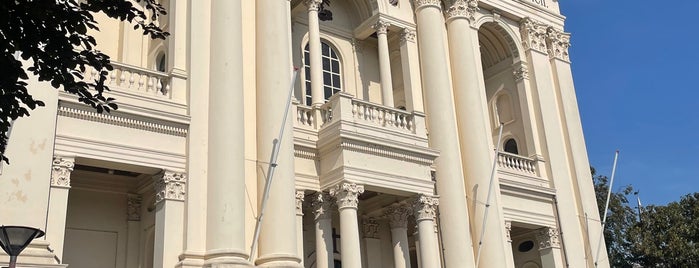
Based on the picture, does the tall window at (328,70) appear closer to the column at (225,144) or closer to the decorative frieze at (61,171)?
the column at (225,144)

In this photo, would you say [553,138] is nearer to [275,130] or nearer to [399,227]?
[399,227]

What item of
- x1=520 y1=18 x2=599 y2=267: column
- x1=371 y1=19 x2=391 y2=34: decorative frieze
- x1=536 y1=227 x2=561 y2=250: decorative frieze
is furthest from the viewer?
x1=520 y1=18 x2=599 y2=267: column

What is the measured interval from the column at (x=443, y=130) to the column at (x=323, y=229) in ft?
9.85

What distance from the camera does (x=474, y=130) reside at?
1858 cm

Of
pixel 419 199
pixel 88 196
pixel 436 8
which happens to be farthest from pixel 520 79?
pixel 88 196

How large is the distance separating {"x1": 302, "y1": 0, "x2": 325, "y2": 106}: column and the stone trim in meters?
3.50

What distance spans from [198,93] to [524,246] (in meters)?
11.4

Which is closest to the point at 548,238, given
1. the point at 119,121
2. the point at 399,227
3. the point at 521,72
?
the point at 521,72

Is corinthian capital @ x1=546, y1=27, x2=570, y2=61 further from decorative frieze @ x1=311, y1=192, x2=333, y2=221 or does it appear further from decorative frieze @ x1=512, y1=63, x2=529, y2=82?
decorative frieze @ x1=311, y1=192, x2=333, y2=221

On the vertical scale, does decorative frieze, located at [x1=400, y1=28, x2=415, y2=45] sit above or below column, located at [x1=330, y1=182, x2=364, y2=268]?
above

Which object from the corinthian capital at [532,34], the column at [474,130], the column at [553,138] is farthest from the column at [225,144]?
the corinthian capital at [532,34]

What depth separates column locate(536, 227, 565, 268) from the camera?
19.9 m

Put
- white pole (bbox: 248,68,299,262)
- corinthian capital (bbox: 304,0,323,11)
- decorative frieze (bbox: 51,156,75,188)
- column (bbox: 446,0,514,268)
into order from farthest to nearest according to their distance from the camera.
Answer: column (bbox: 446,0,514,268) → corinthian capital (bbox: 304,0,323,11) → white pole (bbox: 248,68,299,262) → decorative frieze (bbox: 51,156,75,188)

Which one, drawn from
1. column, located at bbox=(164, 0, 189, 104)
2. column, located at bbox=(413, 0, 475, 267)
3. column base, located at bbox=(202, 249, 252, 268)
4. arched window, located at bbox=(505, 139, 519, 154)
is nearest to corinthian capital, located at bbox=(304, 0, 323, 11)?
column, located at bbox=(413, 0, 475, 267)
